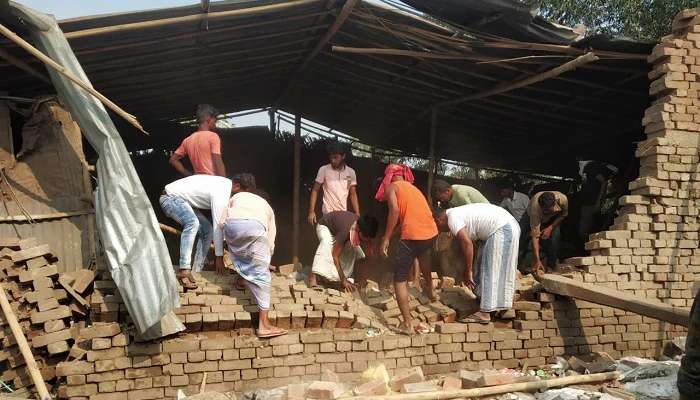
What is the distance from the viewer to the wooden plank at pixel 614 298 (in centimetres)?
555

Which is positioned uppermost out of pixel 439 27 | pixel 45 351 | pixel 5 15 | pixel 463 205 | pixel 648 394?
pixel 439 27

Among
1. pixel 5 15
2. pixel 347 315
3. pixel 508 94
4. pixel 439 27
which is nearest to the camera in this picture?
pixel 5 15

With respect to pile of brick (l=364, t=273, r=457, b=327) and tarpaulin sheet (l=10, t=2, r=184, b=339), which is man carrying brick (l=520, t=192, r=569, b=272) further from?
tarpaulin sheet (l=10, t=2, r=184, b=339)

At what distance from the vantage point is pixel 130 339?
539cm

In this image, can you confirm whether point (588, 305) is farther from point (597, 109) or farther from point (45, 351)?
point (45, 351)

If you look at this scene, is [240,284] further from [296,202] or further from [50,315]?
[296,202]

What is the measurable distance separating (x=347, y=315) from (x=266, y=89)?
510 cm

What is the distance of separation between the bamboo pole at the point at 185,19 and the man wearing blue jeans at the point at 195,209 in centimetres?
153

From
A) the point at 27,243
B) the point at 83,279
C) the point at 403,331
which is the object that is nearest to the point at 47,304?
the point at 83,279

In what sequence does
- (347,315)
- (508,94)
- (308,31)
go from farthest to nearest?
(508,94) → (308,31) → (347,315)

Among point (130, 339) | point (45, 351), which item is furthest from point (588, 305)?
point (45, 351)

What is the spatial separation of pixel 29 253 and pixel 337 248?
305 cm

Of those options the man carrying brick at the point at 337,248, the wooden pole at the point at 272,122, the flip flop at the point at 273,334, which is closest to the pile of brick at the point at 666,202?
the man carrying brick at the point at 337,248

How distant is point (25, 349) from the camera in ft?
16.6
